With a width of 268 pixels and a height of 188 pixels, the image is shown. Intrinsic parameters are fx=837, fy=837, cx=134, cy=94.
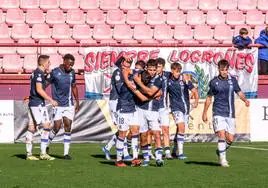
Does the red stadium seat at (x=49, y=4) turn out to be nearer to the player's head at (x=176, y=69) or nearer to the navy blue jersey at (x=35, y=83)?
the player's head at (x=176, y=69)

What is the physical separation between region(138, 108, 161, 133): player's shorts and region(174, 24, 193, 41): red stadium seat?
12648mm

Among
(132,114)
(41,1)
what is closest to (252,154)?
(132,114)

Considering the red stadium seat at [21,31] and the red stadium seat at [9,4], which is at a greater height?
the red stadium seat at [9,4]

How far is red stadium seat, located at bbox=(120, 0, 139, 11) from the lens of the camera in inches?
1153

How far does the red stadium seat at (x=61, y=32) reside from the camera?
28.0 metres

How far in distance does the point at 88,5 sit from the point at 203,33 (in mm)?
4257

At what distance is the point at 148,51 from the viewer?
24266mm

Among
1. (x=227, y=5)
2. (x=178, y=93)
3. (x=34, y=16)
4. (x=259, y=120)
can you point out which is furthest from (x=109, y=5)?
(x=178, y=93)

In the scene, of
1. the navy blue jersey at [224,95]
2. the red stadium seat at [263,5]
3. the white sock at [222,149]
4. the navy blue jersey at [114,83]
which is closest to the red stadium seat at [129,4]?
the red stadium seat at [263,5]

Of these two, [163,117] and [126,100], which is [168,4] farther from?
[126,100]

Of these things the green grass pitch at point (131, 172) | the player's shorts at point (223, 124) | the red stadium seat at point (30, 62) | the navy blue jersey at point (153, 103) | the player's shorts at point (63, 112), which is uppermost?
the red stadium seat at point (30, 62)

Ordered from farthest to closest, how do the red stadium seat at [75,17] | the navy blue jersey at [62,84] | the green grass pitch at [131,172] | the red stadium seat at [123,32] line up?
the red stadium seat at [75,17] → the red stadium seat at [123,32] → the navy blue jersey at [62,84] → the green grass pitch at [131,172]

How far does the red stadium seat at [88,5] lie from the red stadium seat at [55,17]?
865 millimetres

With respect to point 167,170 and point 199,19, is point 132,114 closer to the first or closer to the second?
point 167,170
